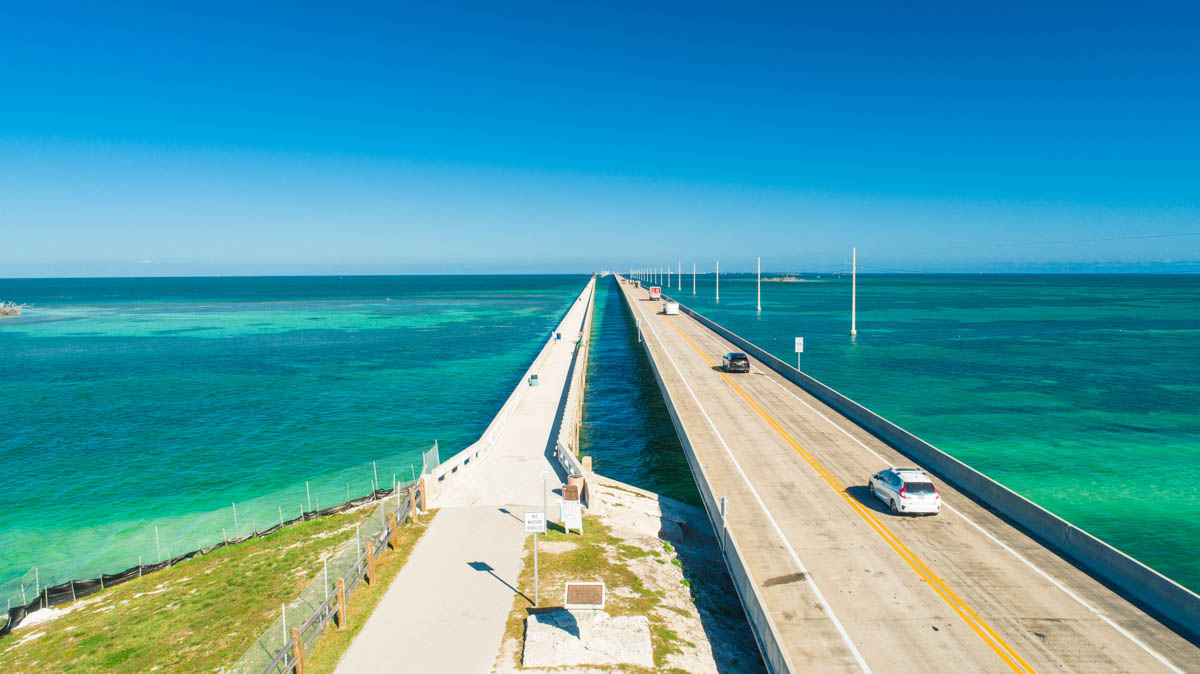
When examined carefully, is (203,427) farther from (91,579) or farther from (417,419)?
(91,579)

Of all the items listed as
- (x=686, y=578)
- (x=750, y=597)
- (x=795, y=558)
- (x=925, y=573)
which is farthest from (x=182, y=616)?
(x=925, y=573)

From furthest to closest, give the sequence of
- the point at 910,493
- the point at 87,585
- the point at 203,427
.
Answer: the point at 203,427 → the point at 87,585 → the point at 910,493

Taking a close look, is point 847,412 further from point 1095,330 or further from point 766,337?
point 1095,330

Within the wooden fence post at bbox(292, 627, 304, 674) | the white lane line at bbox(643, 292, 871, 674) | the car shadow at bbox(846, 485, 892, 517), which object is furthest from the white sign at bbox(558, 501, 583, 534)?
the car shadow at bbox(846, 485, 892, 517)

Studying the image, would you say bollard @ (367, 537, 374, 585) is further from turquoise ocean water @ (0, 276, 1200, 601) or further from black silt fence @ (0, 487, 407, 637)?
turquoise ocean water @ (0, 276, 1200, 601)

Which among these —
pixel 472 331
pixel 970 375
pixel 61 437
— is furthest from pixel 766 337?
pixel 61 437

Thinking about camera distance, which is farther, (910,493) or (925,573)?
(910,493)

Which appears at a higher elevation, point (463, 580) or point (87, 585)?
point (463, 580)
